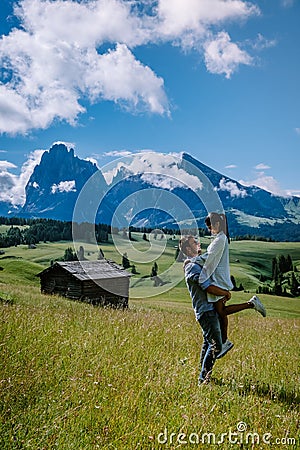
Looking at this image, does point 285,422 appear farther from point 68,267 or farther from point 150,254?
point 68,267

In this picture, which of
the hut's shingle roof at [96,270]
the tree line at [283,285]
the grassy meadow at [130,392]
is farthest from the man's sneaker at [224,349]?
the tree line at [283,285]

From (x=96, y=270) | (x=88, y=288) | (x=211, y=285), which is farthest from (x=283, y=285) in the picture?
(x=211, y=285)

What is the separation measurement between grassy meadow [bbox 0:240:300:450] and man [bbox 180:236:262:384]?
12.0 inches

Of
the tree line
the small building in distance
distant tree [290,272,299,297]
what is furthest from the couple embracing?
distant tree [290,272,299,297]

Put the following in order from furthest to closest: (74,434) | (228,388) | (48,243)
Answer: (48,243), (228,388), (74,434)

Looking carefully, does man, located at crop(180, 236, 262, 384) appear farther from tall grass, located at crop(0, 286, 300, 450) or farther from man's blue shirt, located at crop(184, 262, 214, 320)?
tall grass, located at crop(0, 286, 300, 450)

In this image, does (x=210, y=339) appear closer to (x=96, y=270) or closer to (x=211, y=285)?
→ (x=211, y=285)

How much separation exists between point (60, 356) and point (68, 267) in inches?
1093

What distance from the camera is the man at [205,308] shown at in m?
5.09

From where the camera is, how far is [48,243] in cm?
13588

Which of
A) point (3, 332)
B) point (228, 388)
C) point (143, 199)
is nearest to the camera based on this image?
point (228, 388)

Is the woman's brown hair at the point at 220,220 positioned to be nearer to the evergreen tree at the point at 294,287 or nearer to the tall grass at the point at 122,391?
the tall grass at the point at 122,391

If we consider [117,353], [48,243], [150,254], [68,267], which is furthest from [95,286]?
[48,243]

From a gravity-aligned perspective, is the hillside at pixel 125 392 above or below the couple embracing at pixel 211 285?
below
